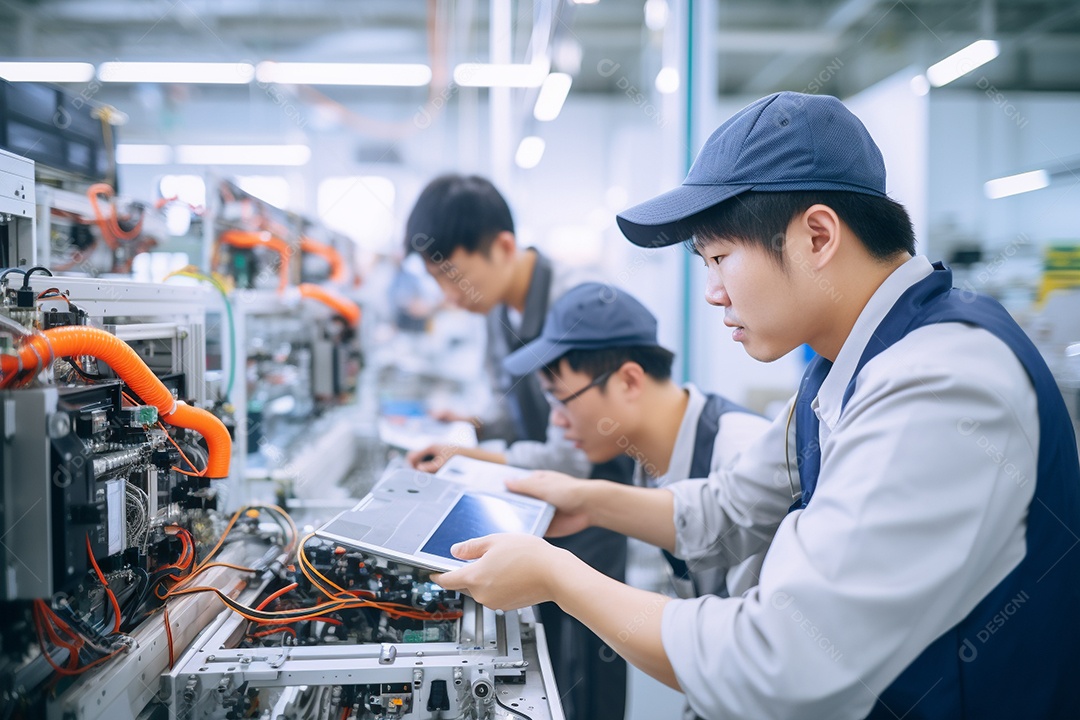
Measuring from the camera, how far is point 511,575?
0.93 metres

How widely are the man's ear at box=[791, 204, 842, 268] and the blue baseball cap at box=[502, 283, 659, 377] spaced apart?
751 millimetres

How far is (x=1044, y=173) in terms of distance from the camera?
327 centimetres

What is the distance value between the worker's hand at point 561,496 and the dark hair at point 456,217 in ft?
3.29

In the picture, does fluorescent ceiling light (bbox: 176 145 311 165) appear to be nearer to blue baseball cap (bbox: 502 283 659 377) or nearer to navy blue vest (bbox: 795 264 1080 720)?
blue baseball cap (bbox: 502 283 659 377)

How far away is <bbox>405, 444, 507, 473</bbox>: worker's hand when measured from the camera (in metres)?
1.87

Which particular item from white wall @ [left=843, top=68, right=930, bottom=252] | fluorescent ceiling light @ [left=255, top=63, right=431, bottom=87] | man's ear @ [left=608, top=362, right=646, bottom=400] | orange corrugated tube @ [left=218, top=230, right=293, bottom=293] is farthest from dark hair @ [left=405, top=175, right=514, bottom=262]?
fluorescent ceiling light @ [left=255, top=63, right=431, bottom=87]

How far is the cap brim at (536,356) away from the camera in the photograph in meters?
1.62

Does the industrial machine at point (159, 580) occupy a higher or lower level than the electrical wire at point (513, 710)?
higher

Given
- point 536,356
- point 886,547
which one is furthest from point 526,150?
point 886,547

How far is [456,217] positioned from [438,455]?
79cm

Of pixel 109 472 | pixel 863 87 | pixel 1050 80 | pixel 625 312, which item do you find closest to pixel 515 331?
pixel 625 312

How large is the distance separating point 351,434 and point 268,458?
2.31 feet

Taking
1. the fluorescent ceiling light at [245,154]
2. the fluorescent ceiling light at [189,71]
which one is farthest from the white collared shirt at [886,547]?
the fluorescent ceiling light at [245,154]

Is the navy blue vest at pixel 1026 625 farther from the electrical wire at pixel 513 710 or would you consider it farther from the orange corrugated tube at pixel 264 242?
the orange corrugated tube at pixel 264 242
